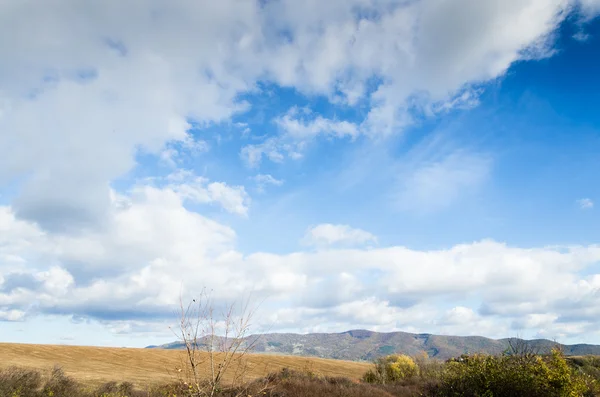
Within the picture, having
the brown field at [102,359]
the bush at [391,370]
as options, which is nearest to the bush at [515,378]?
the bush at [391,370]

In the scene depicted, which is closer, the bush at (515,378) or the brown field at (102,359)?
the bush at (515,378)

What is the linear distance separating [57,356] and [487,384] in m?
77.4

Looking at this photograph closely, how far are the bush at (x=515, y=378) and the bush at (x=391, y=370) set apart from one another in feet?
73.3

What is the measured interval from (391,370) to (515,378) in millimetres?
27962

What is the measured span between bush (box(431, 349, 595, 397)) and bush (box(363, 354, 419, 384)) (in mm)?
22337

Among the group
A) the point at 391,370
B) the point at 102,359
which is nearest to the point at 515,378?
the point at 391,370

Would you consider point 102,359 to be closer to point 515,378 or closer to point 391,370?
point 391,370

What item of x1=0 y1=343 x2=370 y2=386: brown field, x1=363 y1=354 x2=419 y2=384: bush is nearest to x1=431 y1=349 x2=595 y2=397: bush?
x1=363 y1=354 x2=419 y2=384: bush

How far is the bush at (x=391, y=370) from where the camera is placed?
47625 mm

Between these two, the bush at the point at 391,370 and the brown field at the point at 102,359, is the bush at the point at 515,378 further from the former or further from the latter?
the brown field at the point at 102,359

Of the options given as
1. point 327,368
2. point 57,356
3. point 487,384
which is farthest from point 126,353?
point 487,384

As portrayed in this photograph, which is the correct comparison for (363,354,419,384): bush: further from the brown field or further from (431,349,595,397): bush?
(431,349,595,397): bush

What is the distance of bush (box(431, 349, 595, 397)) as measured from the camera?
72.5 feet

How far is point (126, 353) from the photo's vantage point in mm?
89312
